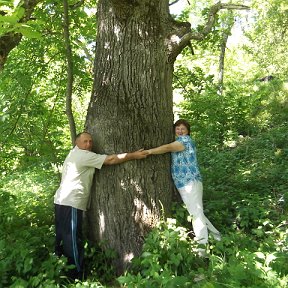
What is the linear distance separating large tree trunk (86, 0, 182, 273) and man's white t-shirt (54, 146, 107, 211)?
14 cm

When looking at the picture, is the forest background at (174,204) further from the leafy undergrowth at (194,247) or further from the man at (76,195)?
the man at (76,195)

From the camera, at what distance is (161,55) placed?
466 cm

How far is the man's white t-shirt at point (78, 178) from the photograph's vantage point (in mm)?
4461

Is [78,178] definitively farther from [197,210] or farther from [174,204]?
[197,210]

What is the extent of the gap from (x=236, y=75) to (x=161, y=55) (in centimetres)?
A: 2221

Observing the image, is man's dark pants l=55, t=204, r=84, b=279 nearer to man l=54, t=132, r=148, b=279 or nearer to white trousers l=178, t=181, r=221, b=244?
man l=54, t=132, r=148, b=279

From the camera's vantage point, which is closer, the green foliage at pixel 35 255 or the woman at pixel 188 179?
the green foliage at pixel 35 255

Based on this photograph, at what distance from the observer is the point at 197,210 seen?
4.57 meters

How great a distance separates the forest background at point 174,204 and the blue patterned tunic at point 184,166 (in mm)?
325

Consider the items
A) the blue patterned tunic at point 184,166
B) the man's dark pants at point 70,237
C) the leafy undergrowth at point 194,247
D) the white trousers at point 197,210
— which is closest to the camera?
the leafy undergrowth at point 194,247

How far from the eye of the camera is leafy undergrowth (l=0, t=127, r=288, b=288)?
3.22 metres

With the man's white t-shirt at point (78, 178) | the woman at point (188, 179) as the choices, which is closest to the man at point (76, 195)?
the man's white t-shirt at point (78, 178)

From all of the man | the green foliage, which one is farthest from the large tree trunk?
the green foliage

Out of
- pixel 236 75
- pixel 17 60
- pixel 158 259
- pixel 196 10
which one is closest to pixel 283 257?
pixel 158 259
